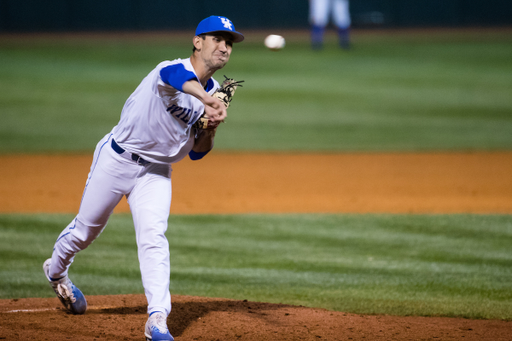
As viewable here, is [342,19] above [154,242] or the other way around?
above

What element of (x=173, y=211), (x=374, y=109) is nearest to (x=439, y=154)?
(x=374, y=109)

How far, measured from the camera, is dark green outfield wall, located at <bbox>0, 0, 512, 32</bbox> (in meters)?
27.6

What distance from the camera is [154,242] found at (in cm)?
369

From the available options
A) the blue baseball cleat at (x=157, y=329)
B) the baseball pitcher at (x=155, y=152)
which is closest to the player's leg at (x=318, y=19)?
the baseball pitcher at (x=155, y=152)

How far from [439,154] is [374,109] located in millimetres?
4532

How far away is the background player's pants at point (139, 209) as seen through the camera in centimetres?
367

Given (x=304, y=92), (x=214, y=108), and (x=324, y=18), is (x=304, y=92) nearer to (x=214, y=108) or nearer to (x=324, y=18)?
(x=324, y=18)

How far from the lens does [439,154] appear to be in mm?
11539

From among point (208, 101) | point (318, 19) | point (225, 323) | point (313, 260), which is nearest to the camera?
point (208, 101)

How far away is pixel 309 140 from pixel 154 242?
950cm

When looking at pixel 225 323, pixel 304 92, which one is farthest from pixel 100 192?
pixel 304 92

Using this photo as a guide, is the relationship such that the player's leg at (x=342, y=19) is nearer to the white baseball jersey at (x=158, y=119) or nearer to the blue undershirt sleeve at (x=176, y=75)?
the white baseball jersey at (x=158, y=119)

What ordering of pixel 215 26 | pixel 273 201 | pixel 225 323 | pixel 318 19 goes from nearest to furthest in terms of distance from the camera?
pixel 215 26, pixel 225 323, pixel 273 201, pixel 318 19

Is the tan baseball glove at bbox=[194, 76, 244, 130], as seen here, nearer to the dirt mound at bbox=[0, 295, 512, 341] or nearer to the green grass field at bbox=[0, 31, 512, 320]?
the dirt mound at bbox=[0, 295, 512, 341]
